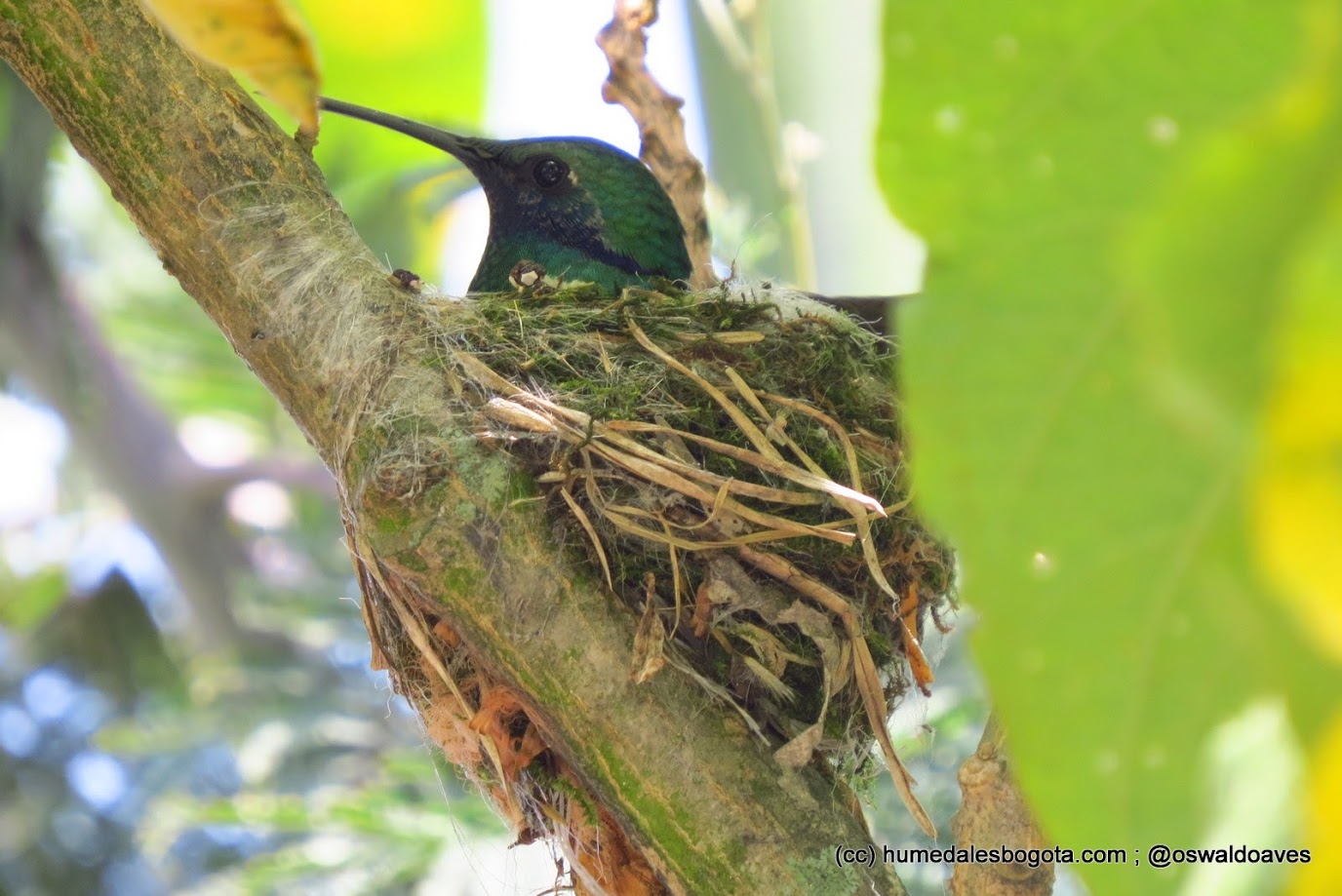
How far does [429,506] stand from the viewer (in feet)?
6.16

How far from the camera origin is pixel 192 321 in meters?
7.37

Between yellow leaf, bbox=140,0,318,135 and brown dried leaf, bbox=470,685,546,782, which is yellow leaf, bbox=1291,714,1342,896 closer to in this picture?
yellow leaf, bbox=140,0,318,135

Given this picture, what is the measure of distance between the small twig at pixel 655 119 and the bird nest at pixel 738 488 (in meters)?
0.89

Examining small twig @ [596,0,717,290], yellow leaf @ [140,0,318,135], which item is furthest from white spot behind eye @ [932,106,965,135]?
small twig @ [596,0,717,290]

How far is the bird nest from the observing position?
2.14 meters

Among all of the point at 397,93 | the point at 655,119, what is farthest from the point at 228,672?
the point at 655,119

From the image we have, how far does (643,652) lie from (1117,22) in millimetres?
1340

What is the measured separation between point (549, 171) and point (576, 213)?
0.17m

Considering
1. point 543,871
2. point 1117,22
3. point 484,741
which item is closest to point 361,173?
point 543,871

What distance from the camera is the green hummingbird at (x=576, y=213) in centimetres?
370

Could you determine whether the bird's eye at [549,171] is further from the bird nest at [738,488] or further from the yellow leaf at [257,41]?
the yellow leaf at [257,41]

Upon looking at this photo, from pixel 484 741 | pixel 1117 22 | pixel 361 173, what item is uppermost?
pixel 361 173

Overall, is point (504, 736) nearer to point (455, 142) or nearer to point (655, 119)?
point (655, 119)

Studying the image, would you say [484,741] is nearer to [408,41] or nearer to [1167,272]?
[1167,272]
